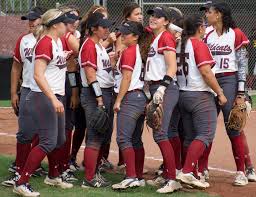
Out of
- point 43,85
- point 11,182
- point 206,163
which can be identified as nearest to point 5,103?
point 11,182

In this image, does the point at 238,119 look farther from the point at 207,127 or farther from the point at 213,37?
the point at 213,37

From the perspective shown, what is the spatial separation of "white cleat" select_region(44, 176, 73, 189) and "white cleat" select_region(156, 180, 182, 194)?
0.93 m

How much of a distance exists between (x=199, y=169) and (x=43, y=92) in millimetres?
1958

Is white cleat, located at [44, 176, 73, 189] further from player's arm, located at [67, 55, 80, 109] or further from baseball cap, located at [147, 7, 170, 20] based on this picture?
baseball cap, located at [147, 7, 170, 20]

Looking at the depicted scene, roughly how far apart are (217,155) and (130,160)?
2.55m

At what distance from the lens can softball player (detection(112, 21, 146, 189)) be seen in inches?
251

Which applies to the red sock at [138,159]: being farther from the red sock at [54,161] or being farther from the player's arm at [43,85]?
the player's arm at [43,85]

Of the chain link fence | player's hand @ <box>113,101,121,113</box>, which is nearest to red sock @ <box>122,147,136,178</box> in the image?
player's hand @ <box>113,101,121,113</box>

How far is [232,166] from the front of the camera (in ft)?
26.4

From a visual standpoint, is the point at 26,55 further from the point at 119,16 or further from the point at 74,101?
the point at 119,16

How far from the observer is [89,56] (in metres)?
6.50

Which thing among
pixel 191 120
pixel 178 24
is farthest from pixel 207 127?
pixel 178 24

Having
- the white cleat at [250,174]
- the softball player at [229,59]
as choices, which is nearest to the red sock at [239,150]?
the softball player at [229,59]

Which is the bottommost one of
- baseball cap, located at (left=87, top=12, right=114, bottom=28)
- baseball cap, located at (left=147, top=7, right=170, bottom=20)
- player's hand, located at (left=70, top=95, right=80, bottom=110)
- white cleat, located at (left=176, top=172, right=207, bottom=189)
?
white cleat, located at (left=176, top=172, right=207, bottom=189)
